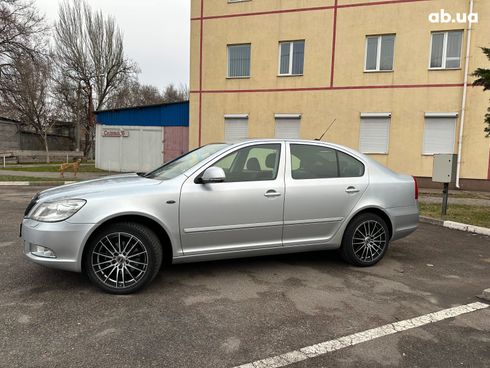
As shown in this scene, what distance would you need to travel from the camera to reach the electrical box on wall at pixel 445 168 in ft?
27.2

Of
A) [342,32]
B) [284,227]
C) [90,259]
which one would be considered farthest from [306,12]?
[90,259]

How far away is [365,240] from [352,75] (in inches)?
486

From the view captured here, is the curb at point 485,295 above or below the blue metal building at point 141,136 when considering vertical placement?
below

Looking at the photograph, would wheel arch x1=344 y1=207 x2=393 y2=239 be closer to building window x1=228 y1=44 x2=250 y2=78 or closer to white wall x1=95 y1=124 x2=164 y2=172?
building window x1=228 y1=44 x2=250 y2=78

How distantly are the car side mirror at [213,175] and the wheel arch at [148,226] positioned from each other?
683 millimetres

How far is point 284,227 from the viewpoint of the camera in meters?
4.57

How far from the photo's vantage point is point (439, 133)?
15.1 meters

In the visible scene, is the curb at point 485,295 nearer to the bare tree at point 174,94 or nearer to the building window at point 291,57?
the building window at point 291,57

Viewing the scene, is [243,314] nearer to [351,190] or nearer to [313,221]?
[313,221]

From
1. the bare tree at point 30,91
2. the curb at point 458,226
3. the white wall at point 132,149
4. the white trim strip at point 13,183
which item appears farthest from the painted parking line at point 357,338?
the bare tree at point 30,91

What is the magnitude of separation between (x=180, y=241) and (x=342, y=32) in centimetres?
1440

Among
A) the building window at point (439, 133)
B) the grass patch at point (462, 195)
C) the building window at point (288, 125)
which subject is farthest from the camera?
the building window at point (288, 125)

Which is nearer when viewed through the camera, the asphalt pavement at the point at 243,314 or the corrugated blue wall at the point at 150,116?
the asphalt pavement at the point at 243,314

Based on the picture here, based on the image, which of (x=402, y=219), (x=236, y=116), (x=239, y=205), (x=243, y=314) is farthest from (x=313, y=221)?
(x=236, y=116)
